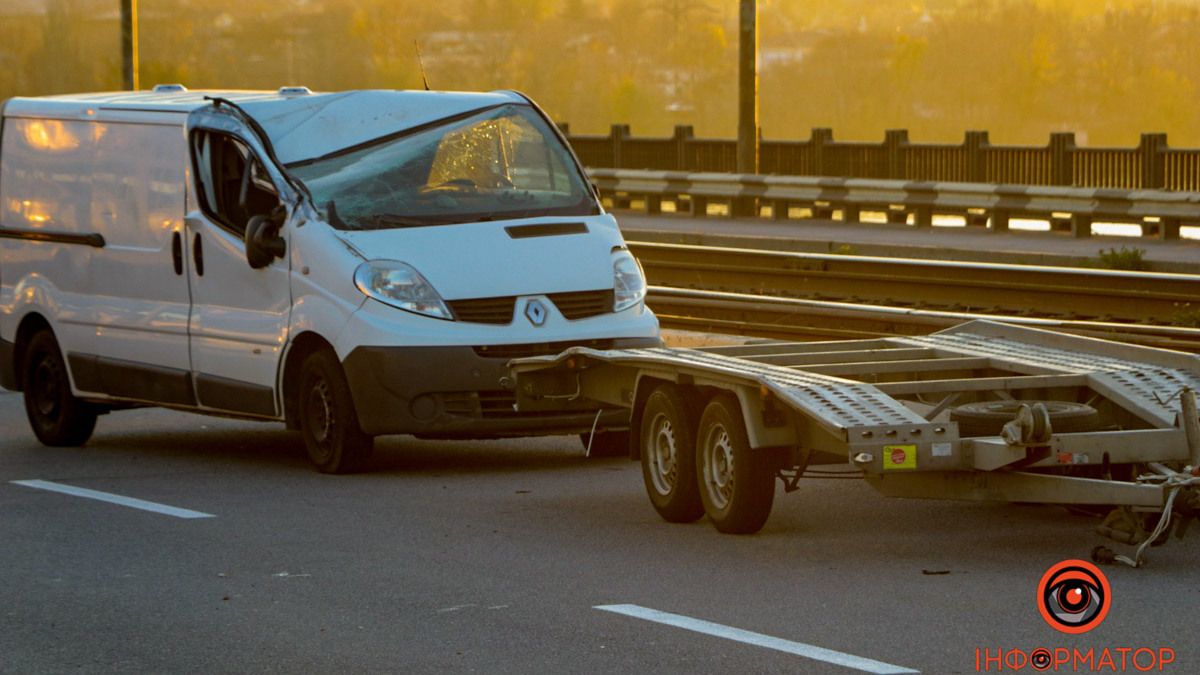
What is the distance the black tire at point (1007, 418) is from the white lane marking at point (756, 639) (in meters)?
1.78

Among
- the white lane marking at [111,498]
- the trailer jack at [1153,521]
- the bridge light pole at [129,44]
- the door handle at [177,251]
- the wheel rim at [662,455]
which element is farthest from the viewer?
the bridge light pole at [129,44]

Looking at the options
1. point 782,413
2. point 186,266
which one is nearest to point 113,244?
point 186,266

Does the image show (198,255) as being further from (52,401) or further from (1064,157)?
(1064,157)

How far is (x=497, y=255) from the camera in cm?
1220

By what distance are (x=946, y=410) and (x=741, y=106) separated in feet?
88.1

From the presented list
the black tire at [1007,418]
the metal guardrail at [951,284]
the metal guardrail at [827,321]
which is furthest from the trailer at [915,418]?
the metal guardrail at [951,284]

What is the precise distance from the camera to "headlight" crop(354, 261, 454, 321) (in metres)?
12.0

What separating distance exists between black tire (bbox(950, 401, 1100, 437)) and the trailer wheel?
2.74 ft

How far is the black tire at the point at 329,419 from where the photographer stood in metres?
12.1

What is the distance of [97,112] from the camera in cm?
1396

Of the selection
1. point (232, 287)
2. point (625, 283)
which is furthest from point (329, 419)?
point (625, 283)

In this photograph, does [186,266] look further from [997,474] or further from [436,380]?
[997,474]

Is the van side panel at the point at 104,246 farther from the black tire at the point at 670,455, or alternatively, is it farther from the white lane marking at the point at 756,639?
the white lane marking at the point at 756,639

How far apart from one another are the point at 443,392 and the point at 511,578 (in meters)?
3.08
